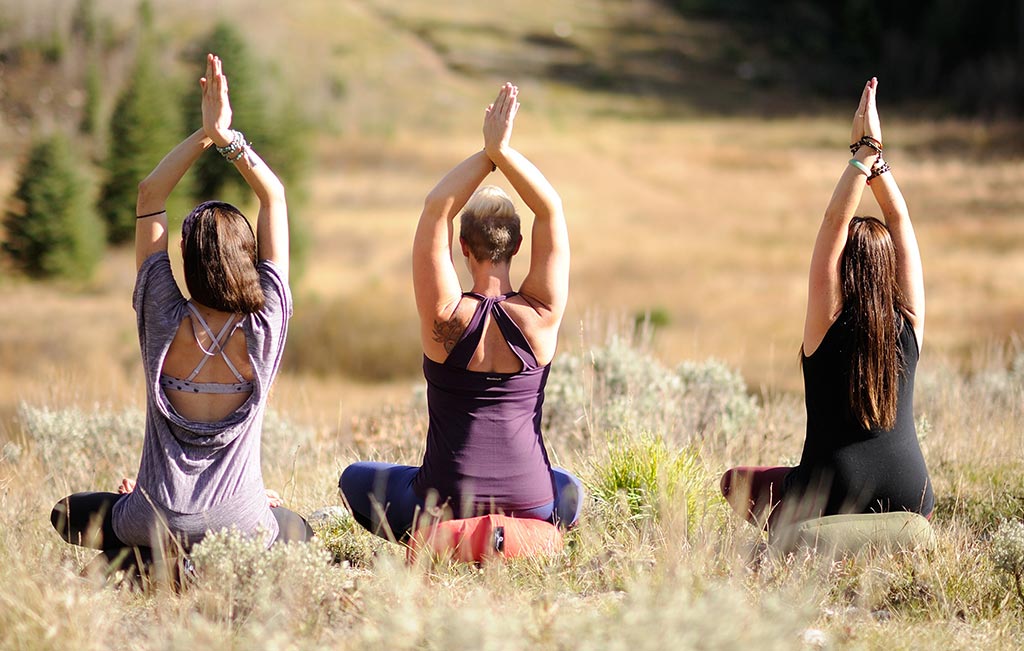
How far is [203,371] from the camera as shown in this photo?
11.7ft

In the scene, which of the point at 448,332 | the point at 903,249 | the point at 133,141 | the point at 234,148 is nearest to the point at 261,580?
the point at 448,332

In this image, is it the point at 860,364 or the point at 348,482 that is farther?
the point at 348,482

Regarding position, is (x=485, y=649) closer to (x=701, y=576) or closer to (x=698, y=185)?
(x=701, y=576)

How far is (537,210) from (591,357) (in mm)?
1257

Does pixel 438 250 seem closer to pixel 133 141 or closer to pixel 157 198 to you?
pixel 157 198

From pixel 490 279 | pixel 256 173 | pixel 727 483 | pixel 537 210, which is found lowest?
pixel 727 483

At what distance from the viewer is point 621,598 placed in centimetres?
342

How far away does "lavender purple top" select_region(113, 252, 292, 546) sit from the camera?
3490mm

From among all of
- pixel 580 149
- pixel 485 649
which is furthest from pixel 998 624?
pixel 580 149

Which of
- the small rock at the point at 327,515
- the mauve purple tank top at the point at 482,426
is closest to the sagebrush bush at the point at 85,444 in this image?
the small rock at the point at 327,515

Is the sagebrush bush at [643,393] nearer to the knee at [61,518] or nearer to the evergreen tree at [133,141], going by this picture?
the knee at [61,518]

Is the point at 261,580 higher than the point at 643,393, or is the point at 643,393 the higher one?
the point at 643,393

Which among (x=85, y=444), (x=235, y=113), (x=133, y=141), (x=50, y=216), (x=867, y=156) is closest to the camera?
(x=867, y=156)

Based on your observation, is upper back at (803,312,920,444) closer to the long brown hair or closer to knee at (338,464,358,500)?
the long brown hair
